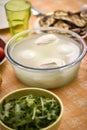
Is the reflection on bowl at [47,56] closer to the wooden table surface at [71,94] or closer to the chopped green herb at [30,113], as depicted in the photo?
the wooden table surface at [71,94]

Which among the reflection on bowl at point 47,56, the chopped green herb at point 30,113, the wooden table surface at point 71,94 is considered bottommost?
the wooden table surface at point 71,94

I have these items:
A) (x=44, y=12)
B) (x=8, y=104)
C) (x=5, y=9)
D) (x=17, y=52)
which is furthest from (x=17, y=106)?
(x=44, y=12)

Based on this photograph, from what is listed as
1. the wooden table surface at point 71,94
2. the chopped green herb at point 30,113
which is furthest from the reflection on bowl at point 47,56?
the chopped green herb at point 30,113

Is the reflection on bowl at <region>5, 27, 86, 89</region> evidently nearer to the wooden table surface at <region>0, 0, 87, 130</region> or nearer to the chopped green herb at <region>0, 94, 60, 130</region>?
the wooden table surface at <region>0, 0, 87, 130</region>

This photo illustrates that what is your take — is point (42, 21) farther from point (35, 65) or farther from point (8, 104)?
point (8, 104)

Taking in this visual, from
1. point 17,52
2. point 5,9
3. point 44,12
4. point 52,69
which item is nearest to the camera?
point 52,69
